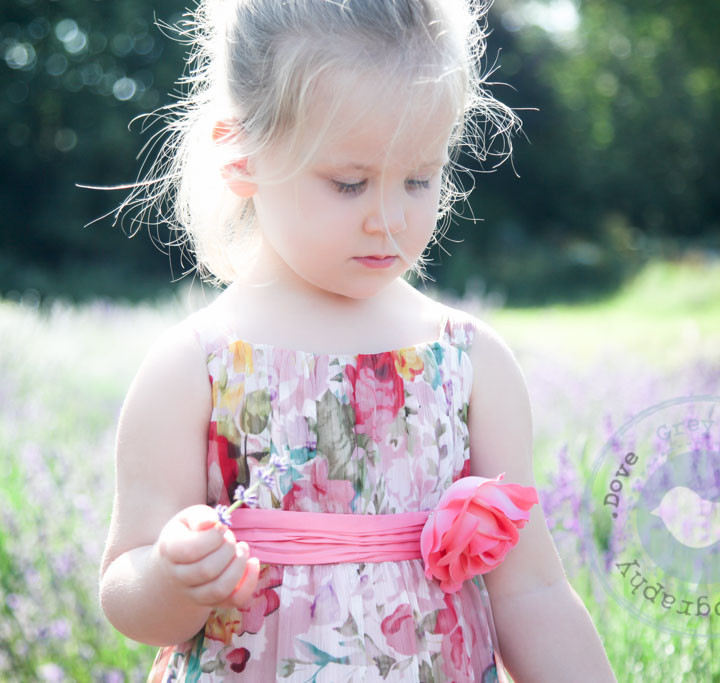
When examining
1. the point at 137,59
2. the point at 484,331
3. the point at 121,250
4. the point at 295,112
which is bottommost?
the point at 121,250

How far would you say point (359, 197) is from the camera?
1.26 m

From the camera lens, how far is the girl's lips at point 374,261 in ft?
4.30

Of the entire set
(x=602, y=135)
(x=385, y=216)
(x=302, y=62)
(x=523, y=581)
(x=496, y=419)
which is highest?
(x=602, y=135)

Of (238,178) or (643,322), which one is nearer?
(238,178)

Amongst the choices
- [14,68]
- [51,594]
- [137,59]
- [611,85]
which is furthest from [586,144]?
[51,594]

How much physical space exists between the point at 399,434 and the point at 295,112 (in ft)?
1.62

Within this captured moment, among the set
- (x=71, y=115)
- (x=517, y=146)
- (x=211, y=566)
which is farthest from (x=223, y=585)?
(x=517, y=146)

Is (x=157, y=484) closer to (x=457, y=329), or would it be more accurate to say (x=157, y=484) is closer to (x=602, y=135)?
(x=457, y=329)

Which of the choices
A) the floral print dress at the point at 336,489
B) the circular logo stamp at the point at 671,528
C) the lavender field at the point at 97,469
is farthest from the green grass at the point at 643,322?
the floral print dress at the point at 336,489

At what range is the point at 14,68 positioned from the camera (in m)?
21.3

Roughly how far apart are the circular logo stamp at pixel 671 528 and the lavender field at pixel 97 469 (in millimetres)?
32

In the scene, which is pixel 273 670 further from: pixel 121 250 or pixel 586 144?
pixel 586 144

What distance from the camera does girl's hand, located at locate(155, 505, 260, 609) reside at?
3.51 feet

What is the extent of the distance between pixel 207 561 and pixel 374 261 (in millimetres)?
493
